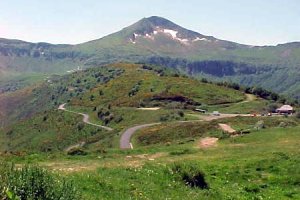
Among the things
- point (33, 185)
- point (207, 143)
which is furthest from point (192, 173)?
point (207, 143)

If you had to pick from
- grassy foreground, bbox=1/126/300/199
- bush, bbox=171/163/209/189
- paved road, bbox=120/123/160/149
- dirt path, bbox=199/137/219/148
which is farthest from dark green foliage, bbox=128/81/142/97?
bush, bbox=171/163/209/189

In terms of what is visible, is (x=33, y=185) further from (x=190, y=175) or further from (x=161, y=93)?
(x=161, y=93)

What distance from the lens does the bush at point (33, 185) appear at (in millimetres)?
14828

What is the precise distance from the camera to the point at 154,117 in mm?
127438

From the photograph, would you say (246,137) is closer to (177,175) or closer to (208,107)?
(177,175)

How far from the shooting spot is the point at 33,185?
15352 mm

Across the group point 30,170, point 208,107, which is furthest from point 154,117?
point 30,170

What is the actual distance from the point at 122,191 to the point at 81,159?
1490 centimetres

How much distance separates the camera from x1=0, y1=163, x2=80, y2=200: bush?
14.8 metres

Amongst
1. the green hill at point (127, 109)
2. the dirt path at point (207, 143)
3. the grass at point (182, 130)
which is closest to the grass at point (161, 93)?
the green hill at point (127, 109)

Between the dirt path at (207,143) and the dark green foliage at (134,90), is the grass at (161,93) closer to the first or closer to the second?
the dark green foliage at (134,90)

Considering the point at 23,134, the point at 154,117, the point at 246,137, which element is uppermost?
the point at 246,137

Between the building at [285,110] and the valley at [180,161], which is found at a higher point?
the valley at [180,161]

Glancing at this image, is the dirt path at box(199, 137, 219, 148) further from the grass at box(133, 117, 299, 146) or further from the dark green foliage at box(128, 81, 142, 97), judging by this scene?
the dark green foliage at box(128, 81, 142, 97)
